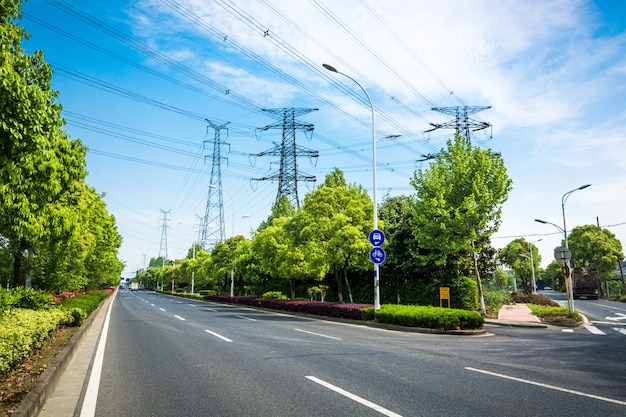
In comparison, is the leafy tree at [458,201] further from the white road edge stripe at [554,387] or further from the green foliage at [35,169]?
the green foliage at [35,169]

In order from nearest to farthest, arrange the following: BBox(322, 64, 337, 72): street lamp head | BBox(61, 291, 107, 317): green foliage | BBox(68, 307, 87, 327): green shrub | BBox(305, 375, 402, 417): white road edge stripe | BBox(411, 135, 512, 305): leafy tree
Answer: BBox(305, 375, 402, 417): white road edge stripe → BBox(68, 307, 87, 327): green shrub → BBox(61, 291, 107, 317): green foliage → BBox(322, 64, 337, 72): street lamp head → BBox(411, 135, 512, 305): leafy tree

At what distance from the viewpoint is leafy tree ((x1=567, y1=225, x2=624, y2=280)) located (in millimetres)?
52688

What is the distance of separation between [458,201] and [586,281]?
3838 cm

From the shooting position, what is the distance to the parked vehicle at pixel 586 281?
5025 centimetres

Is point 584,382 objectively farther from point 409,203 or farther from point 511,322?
point 409,203

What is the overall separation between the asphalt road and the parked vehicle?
152 feet

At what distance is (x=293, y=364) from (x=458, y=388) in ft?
10.6

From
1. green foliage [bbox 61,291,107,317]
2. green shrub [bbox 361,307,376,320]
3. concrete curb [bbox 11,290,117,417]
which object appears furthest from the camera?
green shrub [bbox 361,307,376,320]

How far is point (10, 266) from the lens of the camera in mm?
23438

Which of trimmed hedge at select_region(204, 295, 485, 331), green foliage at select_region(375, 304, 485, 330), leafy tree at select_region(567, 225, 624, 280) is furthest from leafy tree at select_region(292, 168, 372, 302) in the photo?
leafy tree at select_region(567, 225, 624, 280)

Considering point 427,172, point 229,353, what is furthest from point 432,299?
point 229,353

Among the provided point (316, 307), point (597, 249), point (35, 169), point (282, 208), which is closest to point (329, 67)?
point (35, 169)

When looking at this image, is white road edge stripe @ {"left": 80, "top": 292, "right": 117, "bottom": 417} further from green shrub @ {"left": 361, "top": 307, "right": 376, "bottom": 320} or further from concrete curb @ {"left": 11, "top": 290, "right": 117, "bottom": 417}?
green shrub @ {"left": 361, "top": 307, "right": 376, "bottom": 320}

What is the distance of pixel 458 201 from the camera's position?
78.9ft
